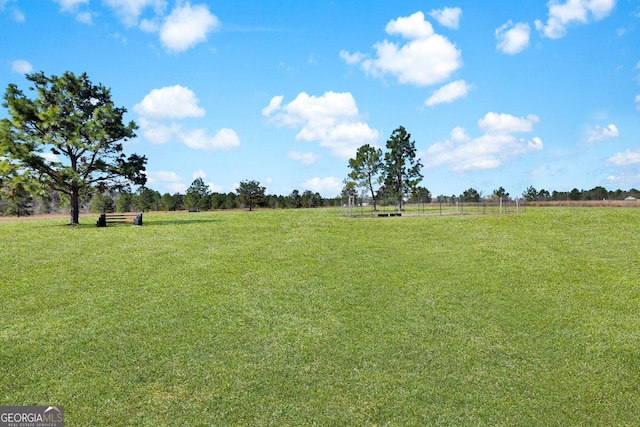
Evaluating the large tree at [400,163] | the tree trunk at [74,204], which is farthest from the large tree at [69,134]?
the large tree at [400,163]

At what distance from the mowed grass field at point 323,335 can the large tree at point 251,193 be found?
5141cm

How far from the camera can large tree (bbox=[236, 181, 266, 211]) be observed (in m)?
71.7

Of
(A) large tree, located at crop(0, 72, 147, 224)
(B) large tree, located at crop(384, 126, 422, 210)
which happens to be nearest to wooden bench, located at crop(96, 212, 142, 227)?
(A) large tree, located at crop(0, 72, 147, 224)

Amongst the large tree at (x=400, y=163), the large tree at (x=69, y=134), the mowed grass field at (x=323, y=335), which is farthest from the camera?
the large tree at (x=400, y=163)

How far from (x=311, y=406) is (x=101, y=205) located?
70.6 metres

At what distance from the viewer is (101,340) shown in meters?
10.4

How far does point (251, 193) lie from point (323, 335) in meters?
62.8

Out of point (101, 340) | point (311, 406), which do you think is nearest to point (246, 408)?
point (311, 406)

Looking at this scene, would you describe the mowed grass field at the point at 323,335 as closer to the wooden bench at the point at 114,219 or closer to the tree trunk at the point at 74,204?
the wooden bench at the point at 114,219

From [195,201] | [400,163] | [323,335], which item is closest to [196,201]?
[195,201]

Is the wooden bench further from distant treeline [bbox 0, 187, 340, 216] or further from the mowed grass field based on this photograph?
distant treeline [bbox 0, 187, 340, 216]

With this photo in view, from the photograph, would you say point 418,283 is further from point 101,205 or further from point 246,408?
point 101,205

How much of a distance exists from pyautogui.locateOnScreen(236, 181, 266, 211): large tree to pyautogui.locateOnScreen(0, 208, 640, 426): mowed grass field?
169 feet

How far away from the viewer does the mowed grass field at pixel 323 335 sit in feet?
26.2
